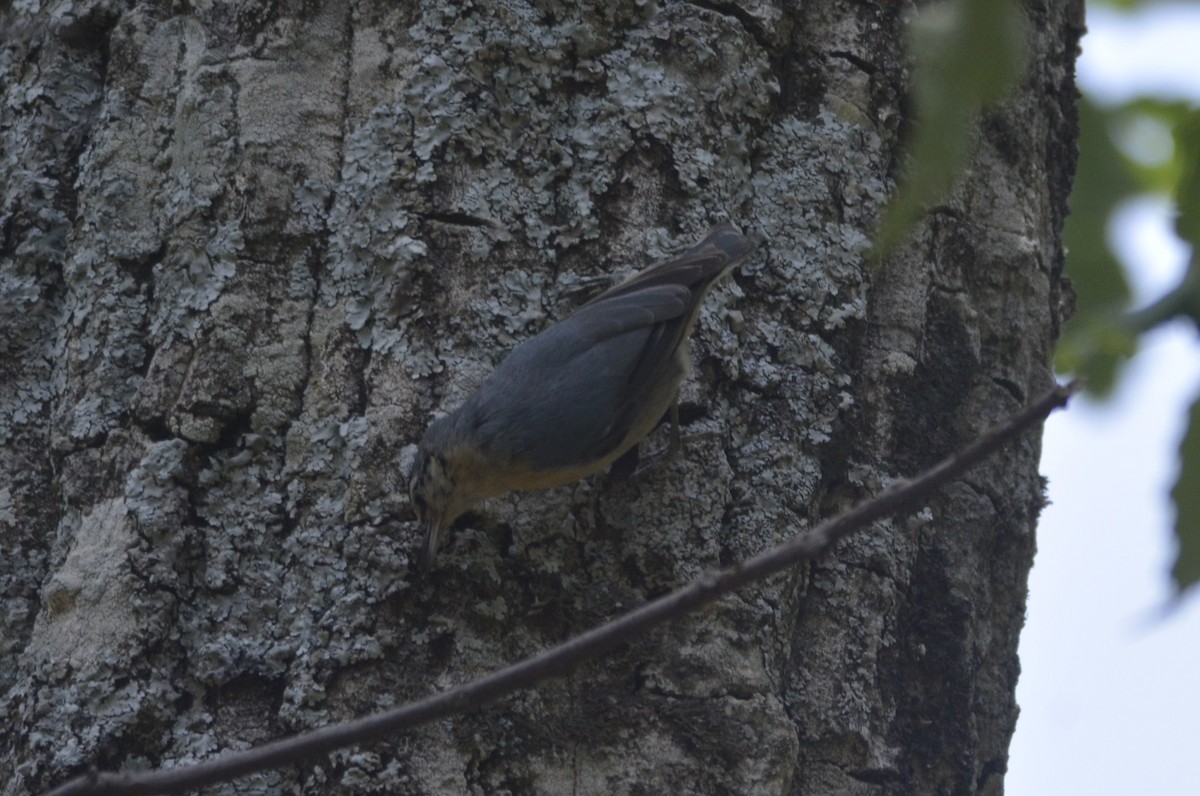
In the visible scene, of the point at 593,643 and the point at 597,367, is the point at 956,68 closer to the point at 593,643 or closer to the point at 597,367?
the point at 593,643

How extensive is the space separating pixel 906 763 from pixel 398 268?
50.3 inches

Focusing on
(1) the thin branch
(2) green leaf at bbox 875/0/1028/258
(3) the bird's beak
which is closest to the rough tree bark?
(3) the bird's beak

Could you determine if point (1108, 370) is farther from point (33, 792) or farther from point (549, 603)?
point (33, 792)

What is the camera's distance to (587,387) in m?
2.68

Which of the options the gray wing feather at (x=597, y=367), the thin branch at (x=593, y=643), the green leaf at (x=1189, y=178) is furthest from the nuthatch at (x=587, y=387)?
the green leaf at (x=1189, y=178)

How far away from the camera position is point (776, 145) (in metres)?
2.66

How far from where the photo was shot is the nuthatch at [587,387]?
7.97ft

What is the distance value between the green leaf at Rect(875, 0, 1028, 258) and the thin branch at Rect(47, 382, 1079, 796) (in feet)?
1.10

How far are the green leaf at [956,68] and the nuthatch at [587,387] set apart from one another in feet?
5.29

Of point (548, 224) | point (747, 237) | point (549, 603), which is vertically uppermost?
point (747, 237)

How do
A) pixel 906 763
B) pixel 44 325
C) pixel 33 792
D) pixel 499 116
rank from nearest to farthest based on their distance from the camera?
pixel 33 792 < pixel 906 763 < pixel 499 116 < pixel 44 325

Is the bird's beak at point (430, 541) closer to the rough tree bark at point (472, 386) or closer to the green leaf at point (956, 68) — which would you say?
the rough tree bark at point (472, 386)

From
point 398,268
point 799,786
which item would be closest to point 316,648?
point 398,268

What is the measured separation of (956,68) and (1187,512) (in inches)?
12.1
